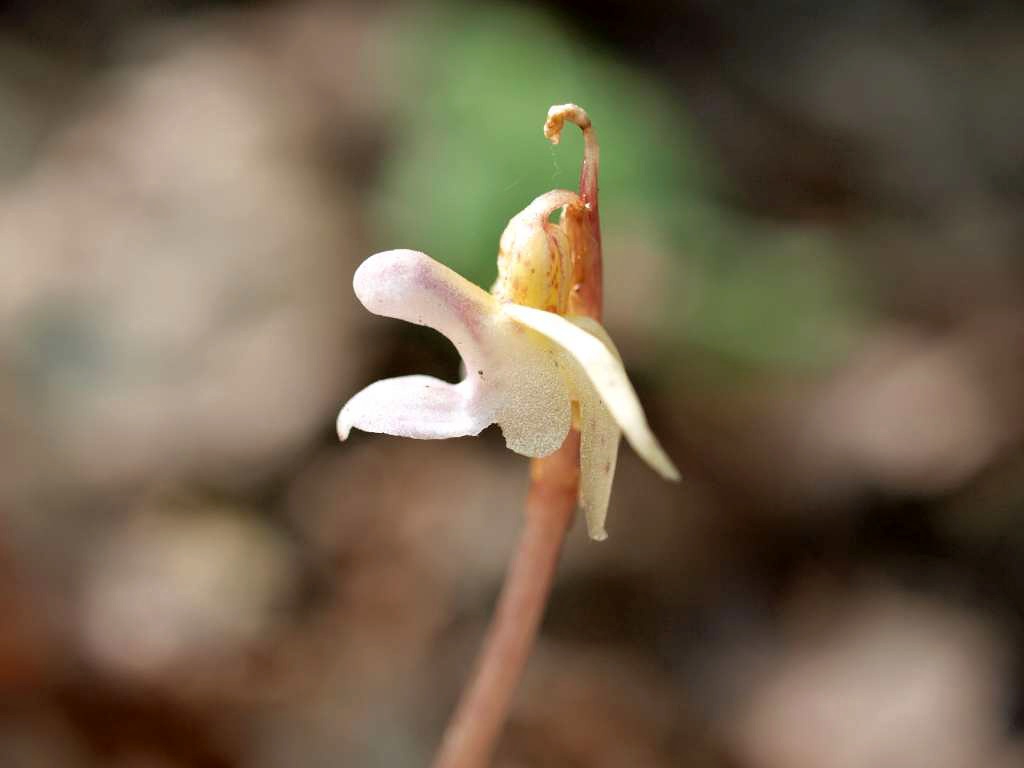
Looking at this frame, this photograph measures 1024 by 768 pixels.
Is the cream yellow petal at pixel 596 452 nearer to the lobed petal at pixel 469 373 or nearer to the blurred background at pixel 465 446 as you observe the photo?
the lobed petal at pixel 469 373

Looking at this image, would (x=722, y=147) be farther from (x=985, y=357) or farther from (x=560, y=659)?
(x=560, y=659)

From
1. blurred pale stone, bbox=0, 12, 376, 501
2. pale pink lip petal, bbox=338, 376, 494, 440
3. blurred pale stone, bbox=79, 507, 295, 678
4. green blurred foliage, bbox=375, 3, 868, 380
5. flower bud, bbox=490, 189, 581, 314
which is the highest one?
green blurred foliage, bbox=375, 3, 868, 380

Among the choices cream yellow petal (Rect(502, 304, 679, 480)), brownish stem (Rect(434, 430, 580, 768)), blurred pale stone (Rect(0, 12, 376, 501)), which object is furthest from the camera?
blurred pale stone (Rect(0, 12, 376, 501))

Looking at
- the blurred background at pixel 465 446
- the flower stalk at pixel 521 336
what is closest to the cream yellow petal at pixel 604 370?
the flower stalk at pixel 521 336

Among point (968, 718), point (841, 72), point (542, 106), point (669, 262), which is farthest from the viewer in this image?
point (841, 72)

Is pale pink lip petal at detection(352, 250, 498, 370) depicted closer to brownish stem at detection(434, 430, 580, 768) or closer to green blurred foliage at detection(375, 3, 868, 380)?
brownish stem at detection(434, 430, 580, 768)

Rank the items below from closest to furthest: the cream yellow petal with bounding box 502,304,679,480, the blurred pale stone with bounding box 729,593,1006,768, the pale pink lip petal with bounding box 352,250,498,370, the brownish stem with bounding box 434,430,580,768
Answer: the cream yellow petal with bounding box 502,304,679,480 → the pale pink lip petal with bounding box 352,250,498,370 → the brownish stem with bounding box 434,430,580,768 → the blurred pale stone with bounding box 729,593,1006,768

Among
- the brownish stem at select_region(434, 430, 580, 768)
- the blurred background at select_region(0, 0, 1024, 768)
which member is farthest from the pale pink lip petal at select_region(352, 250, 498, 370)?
the blurred background at select_region(0, 0, 1024, 768)

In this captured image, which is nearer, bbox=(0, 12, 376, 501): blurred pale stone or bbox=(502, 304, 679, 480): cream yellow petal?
bbox=(502, 304, 679, 480): cream yellow petal

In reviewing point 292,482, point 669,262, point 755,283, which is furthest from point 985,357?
point 292,482
